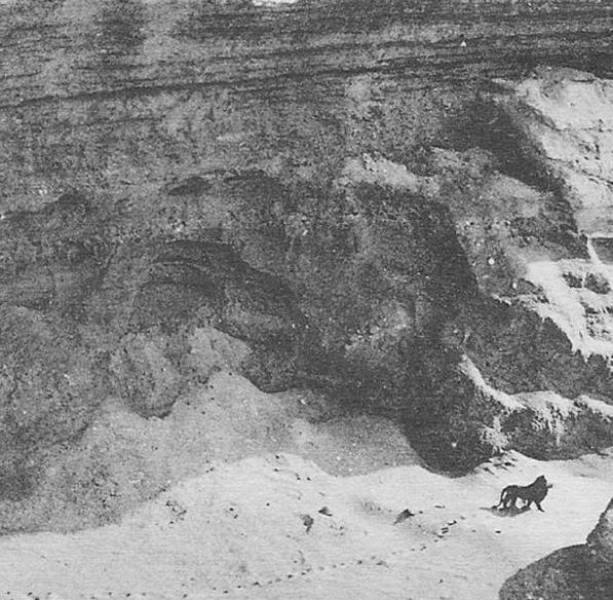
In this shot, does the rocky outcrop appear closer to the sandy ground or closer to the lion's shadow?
the sandy ground

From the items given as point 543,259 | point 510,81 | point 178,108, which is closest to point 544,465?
point 543,259

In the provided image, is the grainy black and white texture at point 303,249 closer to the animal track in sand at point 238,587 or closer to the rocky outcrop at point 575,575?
the animal track in sand at point 238,587

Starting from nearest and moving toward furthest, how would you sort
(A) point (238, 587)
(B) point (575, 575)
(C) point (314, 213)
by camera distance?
1. (B) point (575, 575)
2. (A) point (238, 587)
3. (C) point (314, 213)

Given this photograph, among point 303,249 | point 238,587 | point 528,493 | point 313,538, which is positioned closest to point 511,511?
point 528,493

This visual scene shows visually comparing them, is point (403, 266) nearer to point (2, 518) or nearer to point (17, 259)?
point (17, 259)

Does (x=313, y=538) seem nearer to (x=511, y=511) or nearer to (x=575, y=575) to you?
(x=511, y=511)

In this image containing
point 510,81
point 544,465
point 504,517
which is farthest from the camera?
point 510,81

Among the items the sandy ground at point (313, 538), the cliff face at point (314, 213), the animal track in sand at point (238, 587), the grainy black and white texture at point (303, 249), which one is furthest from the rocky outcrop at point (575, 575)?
the cliff face at point (314, 213)
